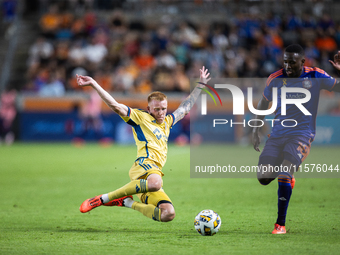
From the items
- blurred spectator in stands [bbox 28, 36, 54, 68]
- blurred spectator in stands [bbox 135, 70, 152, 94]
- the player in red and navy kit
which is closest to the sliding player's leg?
the player in red and navy kit

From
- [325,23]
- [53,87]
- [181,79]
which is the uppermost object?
[325,23]

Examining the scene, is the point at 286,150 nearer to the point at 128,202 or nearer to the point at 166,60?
the point at 128,202

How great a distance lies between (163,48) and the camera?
2206cm

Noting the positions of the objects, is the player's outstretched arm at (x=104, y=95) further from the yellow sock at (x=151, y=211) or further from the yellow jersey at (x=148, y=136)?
the yellow sock at (x=151, y=211)

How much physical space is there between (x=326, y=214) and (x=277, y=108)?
1.76 meters

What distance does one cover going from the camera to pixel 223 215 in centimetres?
659

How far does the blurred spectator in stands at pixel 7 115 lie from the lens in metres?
19.4

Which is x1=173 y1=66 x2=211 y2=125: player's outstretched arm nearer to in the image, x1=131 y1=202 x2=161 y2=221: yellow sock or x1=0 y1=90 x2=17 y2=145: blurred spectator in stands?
x1=131 y1=202 x2=161 y2=221: yellow sock

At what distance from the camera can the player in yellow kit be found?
5.51m

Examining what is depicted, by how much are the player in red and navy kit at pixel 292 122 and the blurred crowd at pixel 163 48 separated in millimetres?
14387

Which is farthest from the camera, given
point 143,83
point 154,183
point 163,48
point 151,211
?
point 163,48

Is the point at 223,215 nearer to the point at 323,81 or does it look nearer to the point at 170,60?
the point at 323,81

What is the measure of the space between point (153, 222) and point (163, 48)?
54.3 feet

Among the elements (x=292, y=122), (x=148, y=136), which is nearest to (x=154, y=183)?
(x=148, y=136)
